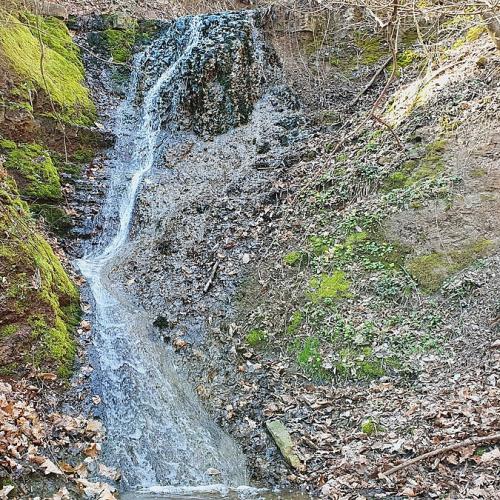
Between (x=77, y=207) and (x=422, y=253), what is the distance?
5919 millimetres

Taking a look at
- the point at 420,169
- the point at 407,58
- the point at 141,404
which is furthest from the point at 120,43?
the point at 141,404

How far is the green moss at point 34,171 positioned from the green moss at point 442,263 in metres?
6.03

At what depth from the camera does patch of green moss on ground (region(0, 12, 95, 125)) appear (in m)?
9.34

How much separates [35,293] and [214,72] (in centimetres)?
742

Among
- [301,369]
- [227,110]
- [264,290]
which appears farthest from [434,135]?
[227,110]

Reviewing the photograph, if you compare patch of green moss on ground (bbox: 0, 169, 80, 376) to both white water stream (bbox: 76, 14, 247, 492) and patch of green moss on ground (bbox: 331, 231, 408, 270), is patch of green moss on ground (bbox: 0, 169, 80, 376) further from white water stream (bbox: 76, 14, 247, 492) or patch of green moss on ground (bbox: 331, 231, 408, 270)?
patch of green moss on ground (bbox: 331, 231, 408, 270)

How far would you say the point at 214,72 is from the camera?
1139cm

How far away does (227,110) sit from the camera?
11.0m

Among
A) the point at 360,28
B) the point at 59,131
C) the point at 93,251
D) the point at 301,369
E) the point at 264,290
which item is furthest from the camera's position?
the point at 360,28

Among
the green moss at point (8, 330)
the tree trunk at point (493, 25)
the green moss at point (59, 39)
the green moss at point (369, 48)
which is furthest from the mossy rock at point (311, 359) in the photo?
the green moss at point (59, 39)

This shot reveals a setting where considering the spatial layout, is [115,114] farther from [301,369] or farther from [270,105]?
[301,369]

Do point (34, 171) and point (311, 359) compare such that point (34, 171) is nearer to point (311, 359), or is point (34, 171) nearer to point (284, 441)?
point (311, 359)

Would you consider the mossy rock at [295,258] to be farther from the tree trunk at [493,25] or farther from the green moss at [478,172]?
the tree trunk at [493,25]

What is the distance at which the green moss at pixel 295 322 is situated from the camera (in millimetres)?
6344
